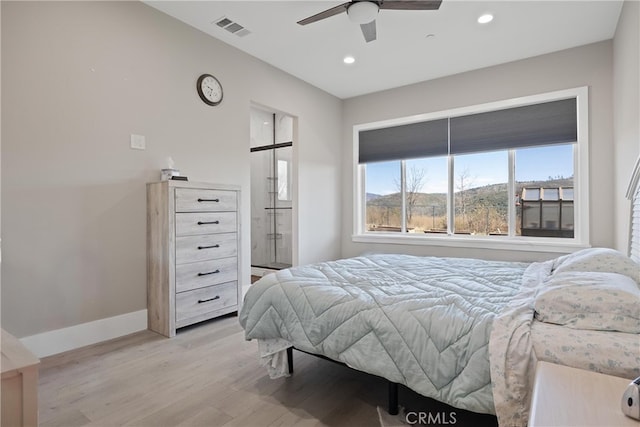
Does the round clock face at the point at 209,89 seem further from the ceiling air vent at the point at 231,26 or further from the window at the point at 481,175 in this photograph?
the window at the point at 481,175

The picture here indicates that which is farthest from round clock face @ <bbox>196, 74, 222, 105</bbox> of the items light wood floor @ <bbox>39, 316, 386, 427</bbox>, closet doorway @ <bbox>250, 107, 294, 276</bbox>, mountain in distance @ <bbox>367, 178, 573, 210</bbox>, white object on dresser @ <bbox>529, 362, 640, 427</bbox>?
white object on dresser @ <bbox>529, 362, 640, 427</bbox>

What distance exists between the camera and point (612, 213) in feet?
10.9

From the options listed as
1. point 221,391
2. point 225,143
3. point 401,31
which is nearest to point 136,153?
point 225,143

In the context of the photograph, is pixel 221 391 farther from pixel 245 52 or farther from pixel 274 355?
pixel 245 52

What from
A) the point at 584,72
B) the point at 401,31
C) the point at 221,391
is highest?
the point at 401,31

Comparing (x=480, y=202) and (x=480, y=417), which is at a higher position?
(x=480, y=202)

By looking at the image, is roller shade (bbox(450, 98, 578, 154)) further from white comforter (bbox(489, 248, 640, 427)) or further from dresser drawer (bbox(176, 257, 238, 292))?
dresser drawer (bbox(176, 257, 238, 292))

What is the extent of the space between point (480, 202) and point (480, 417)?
314cm

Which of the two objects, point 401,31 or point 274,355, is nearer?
point 274,355

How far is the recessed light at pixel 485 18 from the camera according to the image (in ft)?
9.70

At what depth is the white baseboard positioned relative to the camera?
7.48 feet

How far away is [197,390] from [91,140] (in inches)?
79.5

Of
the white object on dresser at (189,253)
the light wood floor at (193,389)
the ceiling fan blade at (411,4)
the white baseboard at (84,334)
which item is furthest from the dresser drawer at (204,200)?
the ceiling fan blade at (411,4)

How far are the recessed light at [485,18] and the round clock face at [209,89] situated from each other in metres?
2.60
